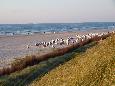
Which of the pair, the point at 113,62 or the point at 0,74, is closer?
the point at 113,62

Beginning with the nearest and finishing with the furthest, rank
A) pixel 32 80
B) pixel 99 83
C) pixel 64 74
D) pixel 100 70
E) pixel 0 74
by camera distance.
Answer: pixel 99 83 < pixel 100 70 < pixel 64 74 < pixel 32 80 < pixel 0 74

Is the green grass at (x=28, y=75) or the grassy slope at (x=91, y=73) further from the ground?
the grassy slope at (x=91, y=73)

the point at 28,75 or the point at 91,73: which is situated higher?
the point at 91,73

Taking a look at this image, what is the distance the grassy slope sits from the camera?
419 inches

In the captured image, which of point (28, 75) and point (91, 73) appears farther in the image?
point (28, 75)

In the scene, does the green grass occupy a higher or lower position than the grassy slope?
lower

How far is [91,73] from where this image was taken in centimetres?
1122

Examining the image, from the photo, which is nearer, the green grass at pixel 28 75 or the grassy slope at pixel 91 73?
the grassy slope at pixel 91 73

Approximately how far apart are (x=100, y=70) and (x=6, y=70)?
8.80 m

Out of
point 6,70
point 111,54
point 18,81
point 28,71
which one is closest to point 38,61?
point 6,70

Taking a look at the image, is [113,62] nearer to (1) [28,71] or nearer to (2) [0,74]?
(1) [28,71]

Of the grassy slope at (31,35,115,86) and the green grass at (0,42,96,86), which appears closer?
the grassy slope at (31,35,115,86)

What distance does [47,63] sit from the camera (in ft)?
57.7

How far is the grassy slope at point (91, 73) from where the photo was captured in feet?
34.9
